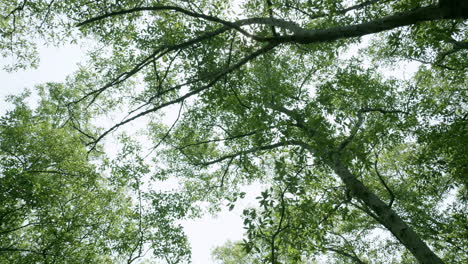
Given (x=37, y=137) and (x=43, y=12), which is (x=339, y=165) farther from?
(x=37, y=137)

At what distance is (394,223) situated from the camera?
6832 millimetres

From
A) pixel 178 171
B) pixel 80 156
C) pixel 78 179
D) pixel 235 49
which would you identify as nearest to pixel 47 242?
pixel 78 179

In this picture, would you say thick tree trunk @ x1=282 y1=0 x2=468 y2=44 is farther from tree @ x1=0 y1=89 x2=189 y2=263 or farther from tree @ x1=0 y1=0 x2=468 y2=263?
tree @ x1=0 y1=89 x2=189 y2=263

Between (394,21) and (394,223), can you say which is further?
(394,223)

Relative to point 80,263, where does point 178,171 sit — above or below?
above

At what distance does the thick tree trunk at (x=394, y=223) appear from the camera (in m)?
6.05

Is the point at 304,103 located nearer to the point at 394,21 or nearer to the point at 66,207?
the point at 394,21

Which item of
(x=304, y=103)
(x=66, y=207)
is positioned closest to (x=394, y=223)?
(x=304, y=103)

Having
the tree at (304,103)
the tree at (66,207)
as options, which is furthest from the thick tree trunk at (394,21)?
the tree at (66,207)

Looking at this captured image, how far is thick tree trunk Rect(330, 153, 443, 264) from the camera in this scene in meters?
6.05

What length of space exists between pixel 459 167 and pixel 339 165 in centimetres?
288

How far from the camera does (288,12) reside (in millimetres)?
7801

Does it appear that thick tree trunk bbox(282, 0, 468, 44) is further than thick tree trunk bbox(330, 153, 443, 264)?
No

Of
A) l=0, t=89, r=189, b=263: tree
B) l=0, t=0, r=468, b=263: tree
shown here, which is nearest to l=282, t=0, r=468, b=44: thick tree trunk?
l=0, t=0, r=468, b=263: tree
